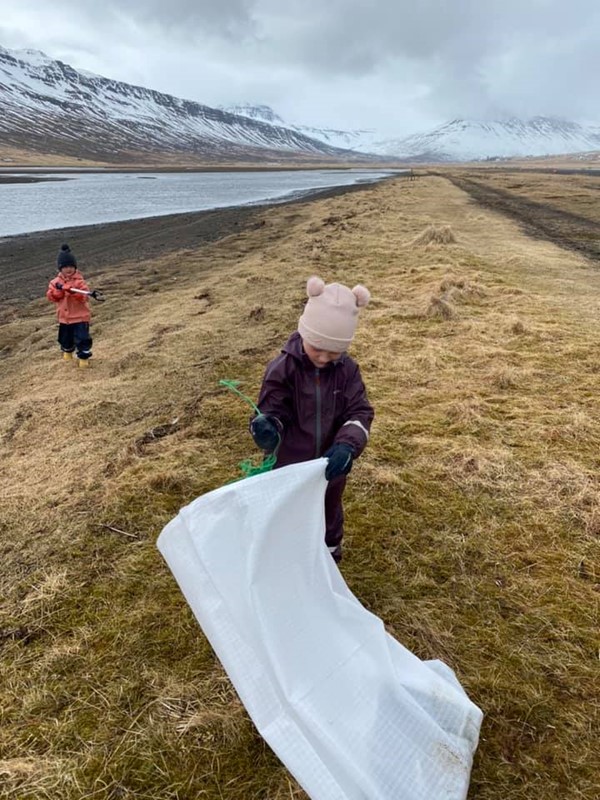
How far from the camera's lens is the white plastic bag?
6.18 ft

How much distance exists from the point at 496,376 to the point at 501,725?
429 cm

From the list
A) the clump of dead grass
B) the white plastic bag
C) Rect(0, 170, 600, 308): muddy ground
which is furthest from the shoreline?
the white plastic bag

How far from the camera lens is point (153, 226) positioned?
78.1 feet

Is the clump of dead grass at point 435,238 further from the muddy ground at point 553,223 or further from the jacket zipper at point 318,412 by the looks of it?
the jacket zipper at point 318,412

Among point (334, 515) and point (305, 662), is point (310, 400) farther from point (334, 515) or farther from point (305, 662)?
point (305, 662)

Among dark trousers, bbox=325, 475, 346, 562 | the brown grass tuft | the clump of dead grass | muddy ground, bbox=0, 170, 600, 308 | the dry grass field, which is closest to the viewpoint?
the dry grass field

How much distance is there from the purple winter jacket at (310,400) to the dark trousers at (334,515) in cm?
25

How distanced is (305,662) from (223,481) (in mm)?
2363

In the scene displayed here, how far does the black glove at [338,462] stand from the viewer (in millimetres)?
2398

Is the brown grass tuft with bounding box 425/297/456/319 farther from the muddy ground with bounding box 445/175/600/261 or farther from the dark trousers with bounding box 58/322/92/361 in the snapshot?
the muddy ground with bounding box 445/175/600/261

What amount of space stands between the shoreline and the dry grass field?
5.70 m

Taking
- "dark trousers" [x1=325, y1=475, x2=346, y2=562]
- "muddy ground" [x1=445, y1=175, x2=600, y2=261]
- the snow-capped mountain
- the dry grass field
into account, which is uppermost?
the snow-capped mountain

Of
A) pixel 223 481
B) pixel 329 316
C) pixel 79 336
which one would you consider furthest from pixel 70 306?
pixel 329 316

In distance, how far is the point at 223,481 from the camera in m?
4.25
